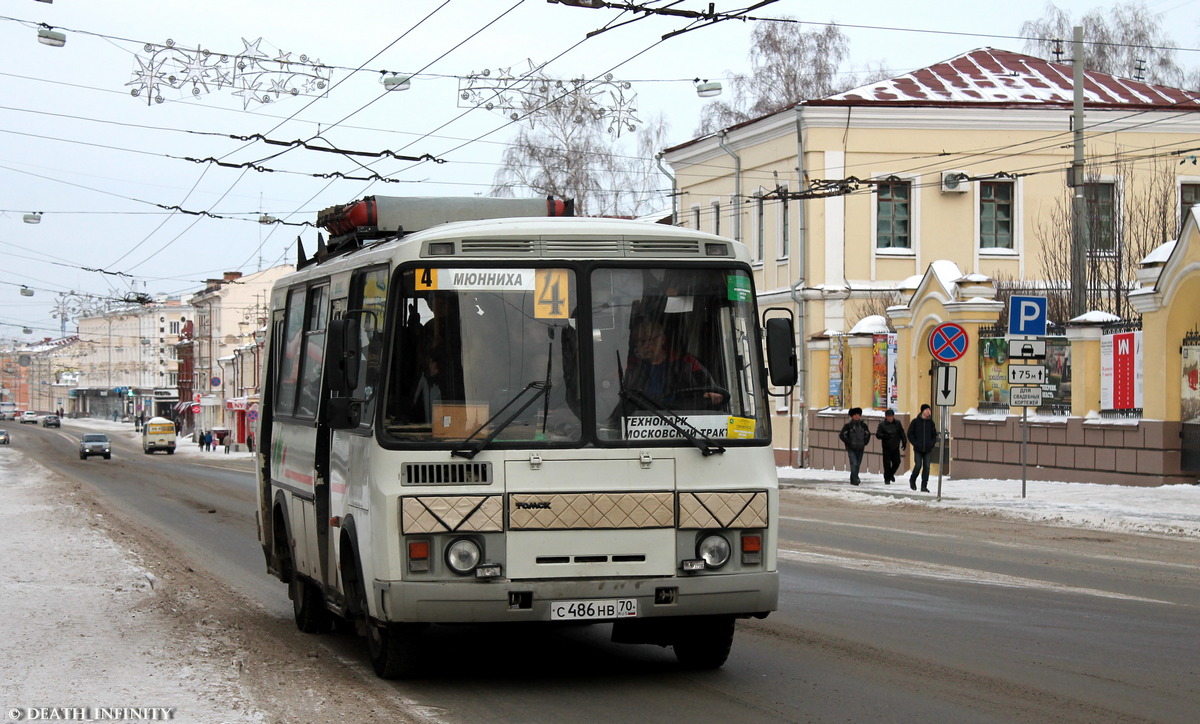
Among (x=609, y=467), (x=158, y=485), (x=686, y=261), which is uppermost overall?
(x=686, y=261)

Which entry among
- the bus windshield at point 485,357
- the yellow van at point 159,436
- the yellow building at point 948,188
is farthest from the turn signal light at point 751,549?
the yellow van at point 159,436

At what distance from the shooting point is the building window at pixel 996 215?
42.8m

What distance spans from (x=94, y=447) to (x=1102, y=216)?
161 feet

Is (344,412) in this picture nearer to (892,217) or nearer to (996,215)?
(892,217)

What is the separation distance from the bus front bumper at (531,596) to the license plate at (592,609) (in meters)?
0.02

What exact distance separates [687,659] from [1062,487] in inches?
747

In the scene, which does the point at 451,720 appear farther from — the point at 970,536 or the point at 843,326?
the point at 843,326

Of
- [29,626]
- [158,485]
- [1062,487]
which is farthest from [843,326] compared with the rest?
[29,626]

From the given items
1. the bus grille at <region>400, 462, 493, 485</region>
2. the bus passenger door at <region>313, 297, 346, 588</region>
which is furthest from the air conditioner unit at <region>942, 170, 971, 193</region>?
the bus grille at <region>400, 462, 493, 485</region>

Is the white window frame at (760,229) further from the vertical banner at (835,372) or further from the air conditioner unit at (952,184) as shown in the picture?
the vertical banner at (835,372)

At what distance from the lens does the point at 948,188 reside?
1631 inches

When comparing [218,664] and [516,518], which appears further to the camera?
[218,664]

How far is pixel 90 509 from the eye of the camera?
28.2 m

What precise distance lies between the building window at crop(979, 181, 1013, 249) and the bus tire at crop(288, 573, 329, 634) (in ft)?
112
